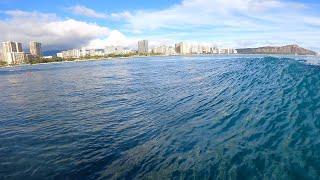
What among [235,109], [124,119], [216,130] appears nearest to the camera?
[216,130]

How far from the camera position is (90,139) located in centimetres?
1595

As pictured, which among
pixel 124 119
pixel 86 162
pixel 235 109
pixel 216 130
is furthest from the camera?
pixel 124 119

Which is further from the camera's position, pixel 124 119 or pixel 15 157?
pixel 124 119

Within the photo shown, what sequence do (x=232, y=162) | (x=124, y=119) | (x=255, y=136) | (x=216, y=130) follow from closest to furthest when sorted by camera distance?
(x=232, y=162), (x=255, y=136), (x=216, y=130), (x=124, y=119)

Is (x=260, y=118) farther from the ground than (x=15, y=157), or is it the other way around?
(x=260, y=118)

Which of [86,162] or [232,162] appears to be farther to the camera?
[86,162]

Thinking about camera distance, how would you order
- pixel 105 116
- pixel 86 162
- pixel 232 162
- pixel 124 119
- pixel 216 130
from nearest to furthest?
pixel 232 162
pixel 86 162
pixel 216 130
pixel 124 119
pixel 105 116

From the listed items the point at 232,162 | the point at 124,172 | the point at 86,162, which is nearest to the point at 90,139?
the point at 86,162

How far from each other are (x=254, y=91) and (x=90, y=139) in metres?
12.9

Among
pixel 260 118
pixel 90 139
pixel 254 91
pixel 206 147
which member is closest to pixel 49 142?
pixel 90 139

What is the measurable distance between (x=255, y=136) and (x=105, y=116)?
439 inches

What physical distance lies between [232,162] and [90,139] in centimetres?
765

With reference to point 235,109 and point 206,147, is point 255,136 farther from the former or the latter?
point 235,109

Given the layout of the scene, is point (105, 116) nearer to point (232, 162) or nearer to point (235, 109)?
point (235, 109)
